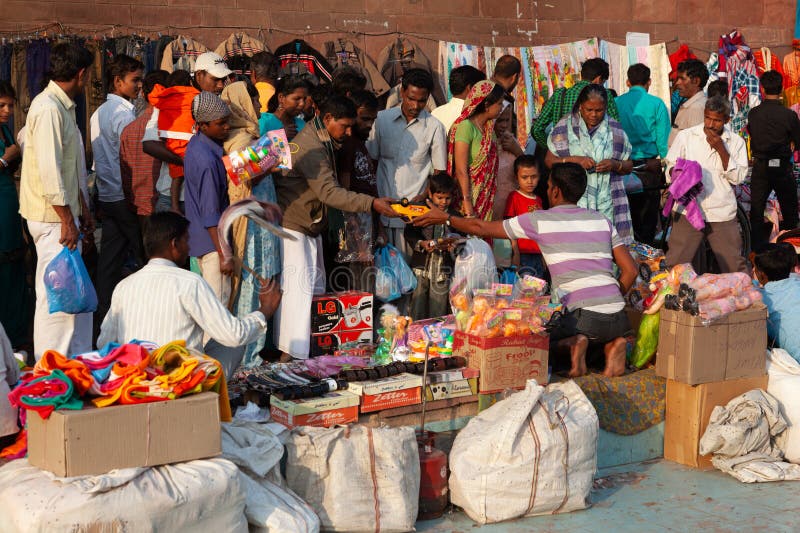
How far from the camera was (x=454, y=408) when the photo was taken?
18.7ft

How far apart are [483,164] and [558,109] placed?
0.93 metres

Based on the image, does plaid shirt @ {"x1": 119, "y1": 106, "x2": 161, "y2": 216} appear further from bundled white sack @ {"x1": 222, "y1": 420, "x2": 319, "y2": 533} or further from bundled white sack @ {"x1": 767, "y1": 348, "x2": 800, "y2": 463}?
bundled white sack @ {"x1": 767, "y1": 348, "x2": 800, "y2": 463}

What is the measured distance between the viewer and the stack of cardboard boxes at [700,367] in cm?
595

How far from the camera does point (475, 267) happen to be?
22.8 feet

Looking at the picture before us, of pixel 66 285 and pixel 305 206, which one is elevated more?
pixel 305 206

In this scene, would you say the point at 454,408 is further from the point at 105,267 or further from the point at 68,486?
the point at 105,267

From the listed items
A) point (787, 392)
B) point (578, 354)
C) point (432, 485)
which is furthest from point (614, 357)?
point (432, 485)

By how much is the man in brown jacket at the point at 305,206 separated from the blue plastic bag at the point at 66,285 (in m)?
1.32

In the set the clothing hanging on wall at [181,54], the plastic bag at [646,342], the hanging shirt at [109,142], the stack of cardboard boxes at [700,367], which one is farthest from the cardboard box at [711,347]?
the clothing hanging on wall at [181,54]

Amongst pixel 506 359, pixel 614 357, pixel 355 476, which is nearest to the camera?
pixel 355 476

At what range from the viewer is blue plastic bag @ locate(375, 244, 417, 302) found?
6.98 metres

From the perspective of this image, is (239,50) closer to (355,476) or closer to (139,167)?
(139,167)

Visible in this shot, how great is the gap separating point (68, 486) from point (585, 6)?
847 centimetres

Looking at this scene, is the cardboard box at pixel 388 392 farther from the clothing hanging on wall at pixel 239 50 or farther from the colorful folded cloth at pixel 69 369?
the clothing hanging on wall at pixel 239 50
